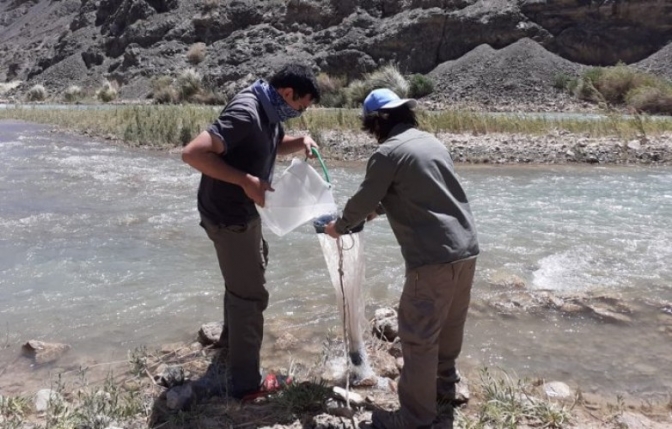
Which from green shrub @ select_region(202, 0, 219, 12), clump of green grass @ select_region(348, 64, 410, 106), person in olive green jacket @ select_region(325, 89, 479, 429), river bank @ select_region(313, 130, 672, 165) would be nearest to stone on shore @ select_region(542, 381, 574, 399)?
person in olive green jacket @ select_region(325, 89, 479, 429)

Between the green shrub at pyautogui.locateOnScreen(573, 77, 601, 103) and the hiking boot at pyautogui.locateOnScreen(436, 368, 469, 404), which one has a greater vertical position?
the green shrub at pyautogui.locateOnScreen(573, 77, 601, 103)

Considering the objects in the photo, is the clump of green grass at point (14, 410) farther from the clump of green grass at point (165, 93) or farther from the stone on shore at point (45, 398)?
the clump of green grass at point (165, 93)

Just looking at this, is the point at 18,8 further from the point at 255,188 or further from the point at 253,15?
the point at 255,188

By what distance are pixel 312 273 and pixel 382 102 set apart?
2.86m

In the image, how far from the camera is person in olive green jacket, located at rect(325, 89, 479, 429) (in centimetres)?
236

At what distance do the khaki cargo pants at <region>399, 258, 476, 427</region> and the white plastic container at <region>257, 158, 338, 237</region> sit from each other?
0.62 m

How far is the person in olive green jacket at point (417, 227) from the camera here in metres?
2.36

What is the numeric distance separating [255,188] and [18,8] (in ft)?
310

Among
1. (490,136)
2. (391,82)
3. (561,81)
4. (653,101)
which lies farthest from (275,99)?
(561,81)

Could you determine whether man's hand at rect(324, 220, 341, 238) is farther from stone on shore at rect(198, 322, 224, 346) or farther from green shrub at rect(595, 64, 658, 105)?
green shrub at rect(595, 64, 658, 105)

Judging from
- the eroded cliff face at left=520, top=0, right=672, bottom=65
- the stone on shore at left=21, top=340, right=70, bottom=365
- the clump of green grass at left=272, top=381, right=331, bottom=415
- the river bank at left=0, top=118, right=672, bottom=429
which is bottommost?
the stone on shore at left=21, top=340, right=70, bottom=365

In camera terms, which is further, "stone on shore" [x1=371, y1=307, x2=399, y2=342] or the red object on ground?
"stone on shore" [x1=371, y1=307, x2=399, y2=342]

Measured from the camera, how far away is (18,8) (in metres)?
81.8

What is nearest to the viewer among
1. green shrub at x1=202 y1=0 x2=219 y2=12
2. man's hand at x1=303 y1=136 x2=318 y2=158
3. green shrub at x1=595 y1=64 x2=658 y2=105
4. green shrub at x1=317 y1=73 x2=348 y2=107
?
man's hand at x1=303 y1=136 x2=318 y2=158
